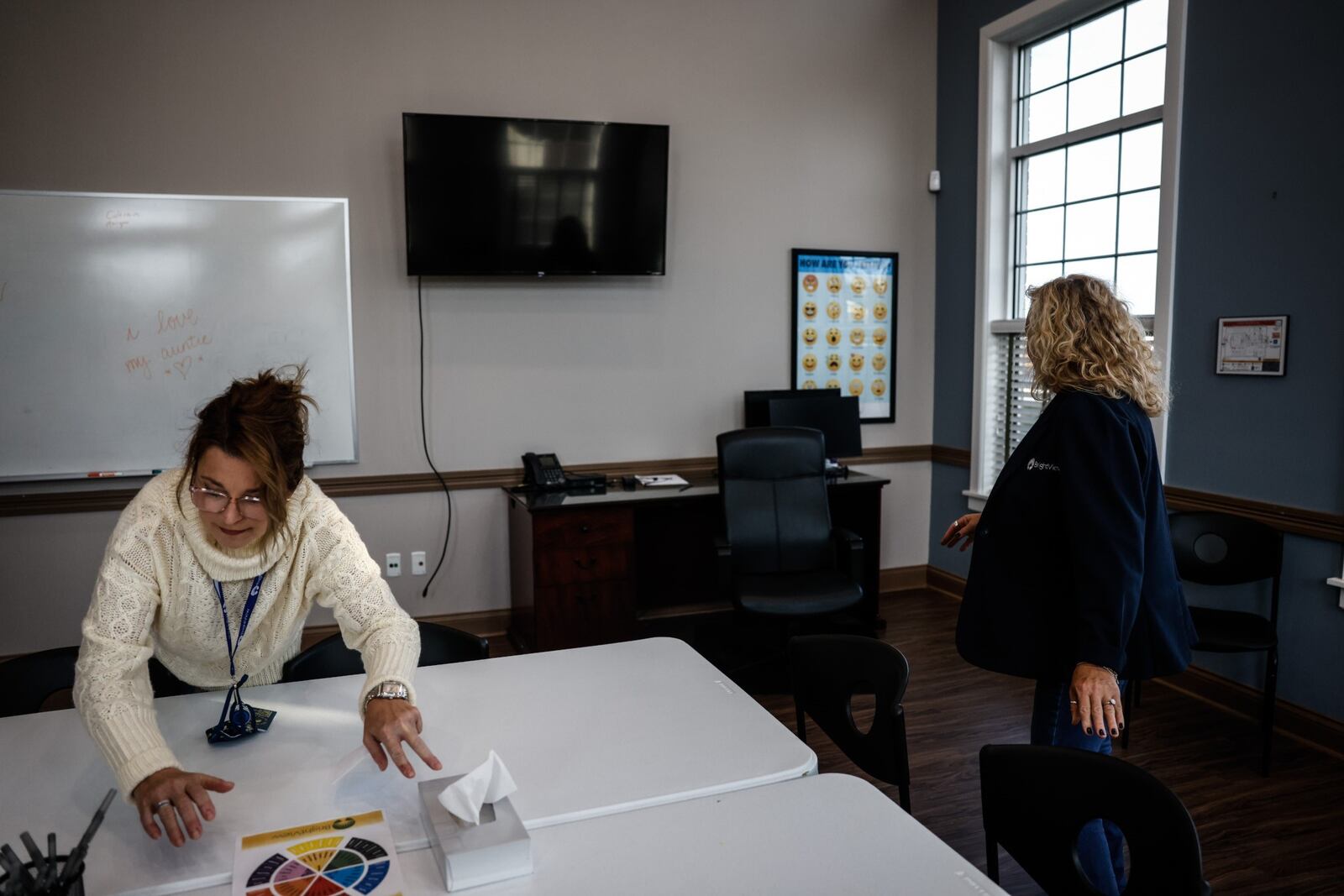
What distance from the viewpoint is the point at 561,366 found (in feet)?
14.5

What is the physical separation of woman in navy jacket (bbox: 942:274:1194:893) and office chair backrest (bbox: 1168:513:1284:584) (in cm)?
147

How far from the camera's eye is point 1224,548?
10.9 ft

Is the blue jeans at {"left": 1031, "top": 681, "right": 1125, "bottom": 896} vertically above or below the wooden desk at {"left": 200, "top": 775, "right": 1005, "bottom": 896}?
below

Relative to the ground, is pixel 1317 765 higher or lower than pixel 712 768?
lower

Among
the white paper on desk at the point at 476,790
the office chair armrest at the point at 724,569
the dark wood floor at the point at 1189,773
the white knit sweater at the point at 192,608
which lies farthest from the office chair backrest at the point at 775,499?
the white paper on desk at the point at 476,790

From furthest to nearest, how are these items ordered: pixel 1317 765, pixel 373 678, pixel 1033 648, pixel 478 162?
pixel 478 162
pixel 1317 765
pixel 1033 648
pixel 373 678

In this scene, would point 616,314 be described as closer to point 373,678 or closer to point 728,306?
point 728,306

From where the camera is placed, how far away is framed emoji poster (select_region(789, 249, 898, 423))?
15.8 ft

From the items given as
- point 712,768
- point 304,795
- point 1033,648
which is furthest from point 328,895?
point 1033,648

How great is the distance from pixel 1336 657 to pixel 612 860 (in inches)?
117

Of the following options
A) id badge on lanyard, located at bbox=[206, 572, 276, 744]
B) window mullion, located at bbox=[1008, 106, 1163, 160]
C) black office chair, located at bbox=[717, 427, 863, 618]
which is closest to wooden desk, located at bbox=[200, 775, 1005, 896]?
id badge on lanyard, located at bbox=[206, 572, 276, 744]

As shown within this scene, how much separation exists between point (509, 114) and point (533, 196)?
0.45 m

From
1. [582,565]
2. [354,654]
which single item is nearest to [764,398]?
[582,565]

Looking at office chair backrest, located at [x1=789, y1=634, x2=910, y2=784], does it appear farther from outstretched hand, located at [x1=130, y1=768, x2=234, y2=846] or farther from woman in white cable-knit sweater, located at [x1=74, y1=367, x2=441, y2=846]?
outstretched hand, located at [x1=130, y1=768, x2=234, y2=846]
